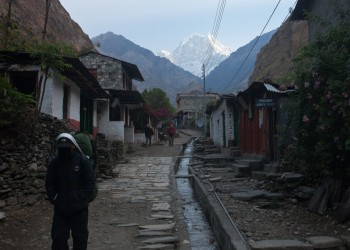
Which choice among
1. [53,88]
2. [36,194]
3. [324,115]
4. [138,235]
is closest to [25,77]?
[53,88]

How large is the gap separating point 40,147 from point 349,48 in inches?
276

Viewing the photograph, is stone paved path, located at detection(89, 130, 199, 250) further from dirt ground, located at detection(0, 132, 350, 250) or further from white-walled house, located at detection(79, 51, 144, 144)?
white-walled house, located at detection(79, 51, 144, 144)

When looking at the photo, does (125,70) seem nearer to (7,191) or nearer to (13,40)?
(13,40)

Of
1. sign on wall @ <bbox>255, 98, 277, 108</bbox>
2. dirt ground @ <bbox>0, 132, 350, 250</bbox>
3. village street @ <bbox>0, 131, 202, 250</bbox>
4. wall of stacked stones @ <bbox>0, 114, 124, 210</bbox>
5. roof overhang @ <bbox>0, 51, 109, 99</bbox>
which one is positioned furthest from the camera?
sign on wall @ <bbox>255, 98, 277, 108</bbox>

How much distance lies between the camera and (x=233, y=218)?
7488mm

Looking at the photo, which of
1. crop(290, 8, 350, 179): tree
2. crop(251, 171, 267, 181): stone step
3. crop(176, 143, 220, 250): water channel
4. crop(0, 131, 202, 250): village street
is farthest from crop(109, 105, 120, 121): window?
crop(290, 8, 350, 179): tree

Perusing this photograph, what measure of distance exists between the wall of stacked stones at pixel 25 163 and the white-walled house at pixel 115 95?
37.3 ft

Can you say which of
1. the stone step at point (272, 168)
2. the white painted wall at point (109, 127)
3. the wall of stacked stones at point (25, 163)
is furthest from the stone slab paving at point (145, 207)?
the white painted wall at point (109, 127)

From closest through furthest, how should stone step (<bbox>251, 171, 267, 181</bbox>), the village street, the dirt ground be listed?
1. the dirt ground
2. the village street
3. stone step (<bbox>251, 171, 267, 181</bbox>)

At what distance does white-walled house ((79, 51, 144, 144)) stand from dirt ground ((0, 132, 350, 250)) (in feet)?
42.9

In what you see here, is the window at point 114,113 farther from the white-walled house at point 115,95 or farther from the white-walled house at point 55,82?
the white-walled house at point 55,82

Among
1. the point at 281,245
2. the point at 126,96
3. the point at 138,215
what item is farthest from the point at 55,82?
the point at 281,245

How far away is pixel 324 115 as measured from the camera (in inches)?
268

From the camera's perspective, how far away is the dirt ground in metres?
6.36
